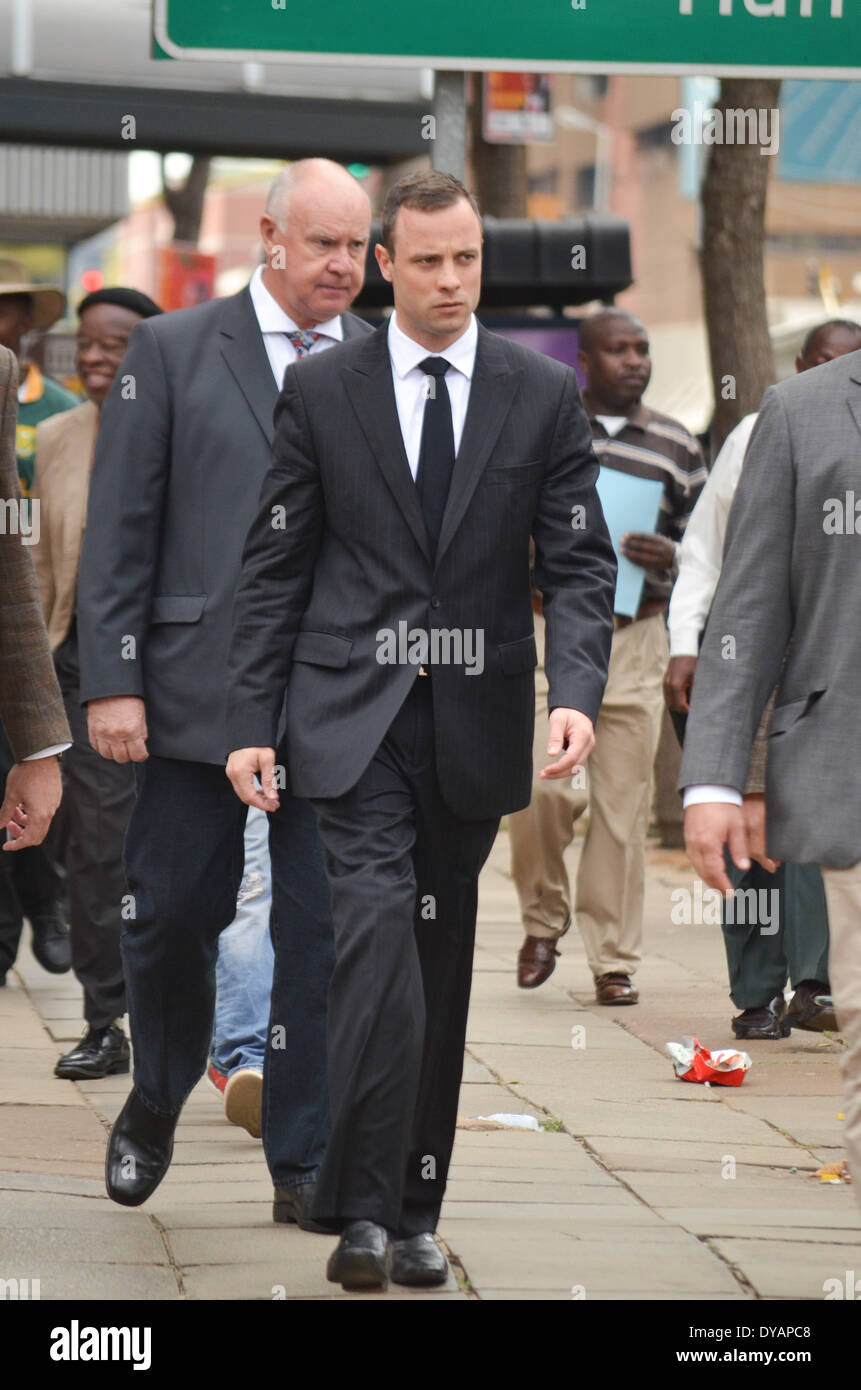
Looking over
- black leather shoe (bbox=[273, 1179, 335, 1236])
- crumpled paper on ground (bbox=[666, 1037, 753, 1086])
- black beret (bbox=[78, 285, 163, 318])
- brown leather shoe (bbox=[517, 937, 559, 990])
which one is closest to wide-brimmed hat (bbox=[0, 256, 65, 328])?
black beret (bbox=[78, 285, 163, 318])

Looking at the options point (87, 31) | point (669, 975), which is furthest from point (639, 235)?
point (669, 975)

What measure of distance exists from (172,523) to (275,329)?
19.3 inches

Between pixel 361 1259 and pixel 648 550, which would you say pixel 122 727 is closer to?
pixel 361 1259

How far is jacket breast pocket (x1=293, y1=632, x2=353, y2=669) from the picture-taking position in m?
4.37

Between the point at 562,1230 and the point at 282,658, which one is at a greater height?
the point at 282,658

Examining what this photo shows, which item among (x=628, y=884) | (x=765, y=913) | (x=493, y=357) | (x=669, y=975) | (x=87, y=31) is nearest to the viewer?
(x=493, y=357)

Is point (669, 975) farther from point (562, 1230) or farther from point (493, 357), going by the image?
point (493, 357)

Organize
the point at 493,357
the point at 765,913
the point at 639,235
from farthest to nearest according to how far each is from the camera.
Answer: the point at 639,235 → the point at 765,913 → the point at 493,357

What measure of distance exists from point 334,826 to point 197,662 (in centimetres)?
74

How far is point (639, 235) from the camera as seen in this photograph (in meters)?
56.2

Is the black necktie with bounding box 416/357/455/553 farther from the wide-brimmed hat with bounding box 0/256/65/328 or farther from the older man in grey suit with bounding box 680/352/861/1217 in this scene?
the wide-brimmed hat with bounding box 0/256/65/328

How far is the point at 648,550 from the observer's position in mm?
Answer: 7859

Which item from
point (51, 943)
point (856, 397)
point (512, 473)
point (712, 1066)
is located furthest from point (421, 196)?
point (51, 943)

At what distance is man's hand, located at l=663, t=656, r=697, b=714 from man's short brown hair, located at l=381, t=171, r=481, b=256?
285 cm
